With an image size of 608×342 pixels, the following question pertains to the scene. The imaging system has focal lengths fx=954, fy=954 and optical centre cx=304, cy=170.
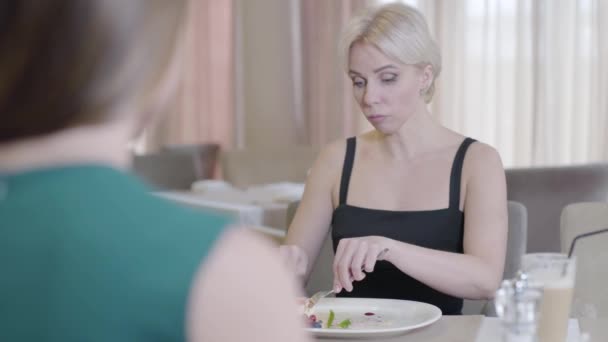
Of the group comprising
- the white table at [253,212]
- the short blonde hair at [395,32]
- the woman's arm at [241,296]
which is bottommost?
the white table at [253,212]

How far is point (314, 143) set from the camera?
6.13 metres

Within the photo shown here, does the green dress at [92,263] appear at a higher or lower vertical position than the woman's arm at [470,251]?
higher

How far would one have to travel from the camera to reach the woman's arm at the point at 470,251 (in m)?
1.68

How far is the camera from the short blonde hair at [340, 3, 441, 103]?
215 centimetres

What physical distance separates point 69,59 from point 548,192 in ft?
8.56

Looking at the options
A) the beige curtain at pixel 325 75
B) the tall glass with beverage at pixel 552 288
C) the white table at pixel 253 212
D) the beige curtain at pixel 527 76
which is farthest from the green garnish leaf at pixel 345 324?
the beige curtain at pixel 325 75

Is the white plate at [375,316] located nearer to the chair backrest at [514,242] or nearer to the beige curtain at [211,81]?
the chair backrest at [514,242]

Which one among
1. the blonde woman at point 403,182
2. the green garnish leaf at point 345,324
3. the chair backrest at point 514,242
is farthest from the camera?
the chair backrest at point 514,242

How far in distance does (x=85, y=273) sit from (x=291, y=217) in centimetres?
185

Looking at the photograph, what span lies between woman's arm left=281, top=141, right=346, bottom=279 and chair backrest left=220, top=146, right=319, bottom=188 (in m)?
2.46

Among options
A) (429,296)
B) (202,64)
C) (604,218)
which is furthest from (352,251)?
(202,64)

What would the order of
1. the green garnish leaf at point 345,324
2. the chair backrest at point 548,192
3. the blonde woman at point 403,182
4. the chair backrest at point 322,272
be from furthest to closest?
the chair backrest at point 548,192
the chair backrest at point 322,272
the blonde woman at point 403,182
the green garnish leaf at point 345,324

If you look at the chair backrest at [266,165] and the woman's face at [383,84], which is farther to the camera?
the chair backrest at [266,165]

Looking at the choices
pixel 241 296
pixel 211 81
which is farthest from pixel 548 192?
pixel 211 81
